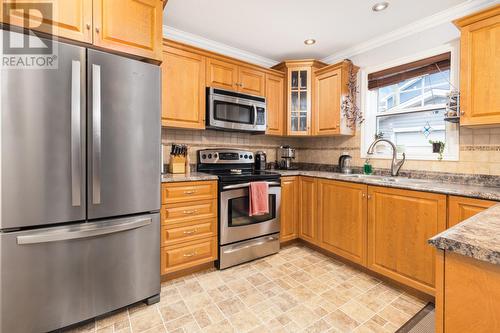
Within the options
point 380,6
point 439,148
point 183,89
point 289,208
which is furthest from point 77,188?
point 439,148

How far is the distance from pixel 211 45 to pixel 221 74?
0.53 meters

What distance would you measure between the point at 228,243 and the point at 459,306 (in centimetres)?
201

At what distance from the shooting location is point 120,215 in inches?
67.8

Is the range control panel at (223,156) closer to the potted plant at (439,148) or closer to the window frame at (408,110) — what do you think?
the window frame at (408,110)

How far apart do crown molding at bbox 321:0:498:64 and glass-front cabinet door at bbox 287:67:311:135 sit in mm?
540

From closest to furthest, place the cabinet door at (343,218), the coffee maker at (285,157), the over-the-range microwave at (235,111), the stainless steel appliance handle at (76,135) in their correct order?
the stainless steel appliance handle at (76,135) → the cabinet door at (343,218) → the over-the-range microwave at (235,111) → the coffee maker at (285,157)

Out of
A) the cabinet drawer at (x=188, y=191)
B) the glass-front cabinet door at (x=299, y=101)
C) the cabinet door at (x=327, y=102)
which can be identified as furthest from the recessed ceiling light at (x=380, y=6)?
the cabinet drawer at (x=188, y=191)

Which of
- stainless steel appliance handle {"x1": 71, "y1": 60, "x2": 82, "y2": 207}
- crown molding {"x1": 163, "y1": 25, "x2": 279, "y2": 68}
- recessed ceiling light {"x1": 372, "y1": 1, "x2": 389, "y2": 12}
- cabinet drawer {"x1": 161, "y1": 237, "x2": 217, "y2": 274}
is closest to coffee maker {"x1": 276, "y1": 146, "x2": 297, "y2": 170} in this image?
crown molding {"x1": 163, "y1": 25, "x2": 279, "y2": 68}

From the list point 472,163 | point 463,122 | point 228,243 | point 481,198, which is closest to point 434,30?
point 463,122

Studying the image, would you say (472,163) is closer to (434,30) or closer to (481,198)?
(481,198)

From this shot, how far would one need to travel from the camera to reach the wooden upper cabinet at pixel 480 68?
5.86 feet

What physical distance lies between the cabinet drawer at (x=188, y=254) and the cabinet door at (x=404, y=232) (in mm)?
1540

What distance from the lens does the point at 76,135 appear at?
59.9 inches

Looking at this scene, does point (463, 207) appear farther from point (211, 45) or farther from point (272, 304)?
point (211, 45)
